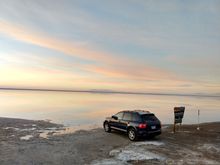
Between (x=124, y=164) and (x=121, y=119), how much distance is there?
7261 mm

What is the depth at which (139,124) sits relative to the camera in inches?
645

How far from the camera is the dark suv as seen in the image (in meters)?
16.2

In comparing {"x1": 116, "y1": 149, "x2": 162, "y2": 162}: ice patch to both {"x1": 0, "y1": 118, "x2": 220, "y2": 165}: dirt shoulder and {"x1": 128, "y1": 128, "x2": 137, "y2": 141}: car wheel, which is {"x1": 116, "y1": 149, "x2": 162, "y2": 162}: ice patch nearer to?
{"x1": 0, "y1": 118, "x2": 220, "y2": 165}: dirt shoulder

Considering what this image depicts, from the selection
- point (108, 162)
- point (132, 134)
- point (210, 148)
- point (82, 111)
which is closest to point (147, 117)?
point (132, 134)

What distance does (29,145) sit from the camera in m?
14.6

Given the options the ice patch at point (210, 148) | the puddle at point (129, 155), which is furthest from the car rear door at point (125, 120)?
the ice patch at point (210, 148)

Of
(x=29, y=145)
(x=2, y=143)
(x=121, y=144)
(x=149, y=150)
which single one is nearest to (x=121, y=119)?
(x=121, y=144)

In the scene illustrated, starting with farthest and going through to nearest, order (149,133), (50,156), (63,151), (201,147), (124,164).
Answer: (149,133) → (201,147) → (63,151) → (50,156) → (124,164)

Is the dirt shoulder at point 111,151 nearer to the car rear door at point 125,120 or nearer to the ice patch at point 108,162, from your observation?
the ice patch at point 108,162

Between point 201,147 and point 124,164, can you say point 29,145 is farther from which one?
point 201,147

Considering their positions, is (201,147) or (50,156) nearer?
(50,156)

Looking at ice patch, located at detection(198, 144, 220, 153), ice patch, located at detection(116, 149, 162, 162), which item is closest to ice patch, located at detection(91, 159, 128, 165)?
ice patch, located at detection(116, 149, 162, 162)

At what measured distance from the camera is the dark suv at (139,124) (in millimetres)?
16250

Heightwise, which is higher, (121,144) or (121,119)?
(121,119)
